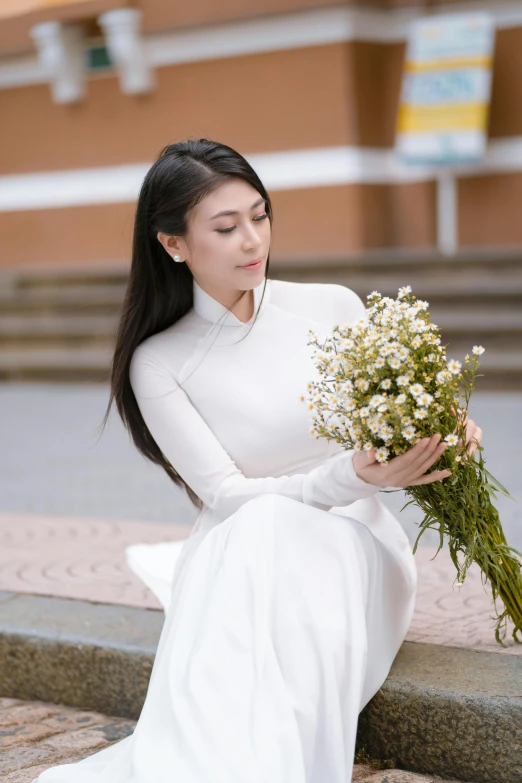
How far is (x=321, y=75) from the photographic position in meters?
8.75

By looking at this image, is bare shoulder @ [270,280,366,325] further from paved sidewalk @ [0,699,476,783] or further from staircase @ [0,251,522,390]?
staircase @ [0,251,522,390]

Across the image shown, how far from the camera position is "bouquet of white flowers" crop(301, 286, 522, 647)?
2.26 metres

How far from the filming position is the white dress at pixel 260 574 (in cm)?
228

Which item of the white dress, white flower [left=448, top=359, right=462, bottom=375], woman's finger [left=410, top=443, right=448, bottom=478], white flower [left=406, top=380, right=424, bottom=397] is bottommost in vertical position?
the white dress

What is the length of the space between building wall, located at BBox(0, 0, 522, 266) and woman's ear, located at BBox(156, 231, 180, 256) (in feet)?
19.4

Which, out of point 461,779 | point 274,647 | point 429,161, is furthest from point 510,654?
point 429,161

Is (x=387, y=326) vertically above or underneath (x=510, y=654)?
above

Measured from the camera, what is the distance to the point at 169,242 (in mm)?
2803

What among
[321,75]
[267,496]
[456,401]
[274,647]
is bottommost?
[274,647]

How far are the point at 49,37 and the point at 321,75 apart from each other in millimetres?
2590

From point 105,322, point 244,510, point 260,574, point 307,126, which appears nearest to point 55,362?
point 105,322

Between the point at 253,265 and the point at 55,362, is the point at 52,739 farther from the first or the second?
the point at 55,362

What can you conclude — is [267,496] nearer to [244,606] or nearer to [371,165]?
[244,606]

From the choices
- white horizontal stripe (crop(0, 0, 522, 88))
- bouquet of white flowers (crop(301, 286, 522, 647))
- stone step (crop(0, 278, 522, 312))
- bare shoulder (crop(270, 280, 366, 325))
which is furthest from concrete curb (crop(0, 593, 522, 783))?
white horizontal stripe (crop(0, 0, 522, 88))
